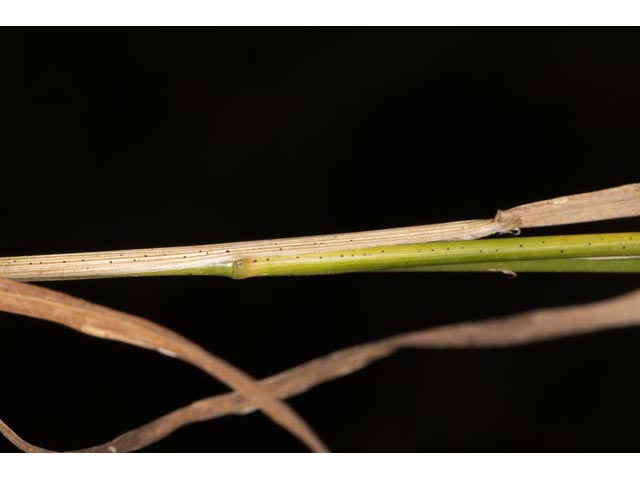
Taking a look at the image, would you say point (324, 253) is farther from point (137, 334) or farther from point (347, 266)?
point (137, 334)

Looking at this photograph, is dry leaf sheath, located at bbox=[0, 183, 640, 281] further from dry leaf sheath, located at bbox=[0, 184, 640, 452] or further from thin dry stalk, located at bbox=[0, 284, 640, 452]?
thin dry stalk, located at bbox=[0, 284, 640, 452]

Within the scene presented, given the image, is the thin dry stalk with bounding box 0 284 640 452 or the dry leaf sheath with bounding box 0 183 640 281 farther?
the dry leaf sheath with bounding box 0 183 640 281

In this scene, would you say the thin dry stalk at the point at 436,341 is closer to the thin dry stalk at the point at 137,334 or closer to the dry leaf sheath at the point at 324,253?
the thin dry stalk at the point at 137,334

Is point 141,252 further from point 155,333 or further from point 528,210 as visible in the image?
point 528,210

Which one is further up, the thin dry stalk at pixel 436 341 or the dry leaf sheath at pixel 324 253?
the dry leaf sheath at pixel 324 253

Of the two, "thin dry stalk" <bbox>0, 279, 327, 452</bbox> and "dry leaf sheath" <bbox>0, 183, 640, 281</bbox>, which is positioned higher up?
"dry leaf sheath" <bbox>0, 183, 640, 281</bbox>

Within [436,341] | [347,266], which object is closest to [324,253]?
[347,266]

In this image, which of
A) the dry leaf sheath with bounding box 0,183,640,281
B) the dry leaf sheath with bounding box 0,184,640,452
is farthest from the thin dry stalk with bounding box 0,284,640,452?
the dry leaf sheath with bounding box 0,183,640,281

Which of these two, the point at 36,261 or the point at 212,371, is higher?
the point at 36,261

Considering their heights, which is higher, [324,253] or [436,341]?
[324,253]

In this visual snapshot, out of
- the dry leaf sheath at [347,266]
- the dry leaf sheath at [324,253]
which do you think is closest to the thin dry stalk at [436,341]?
the dry leaf sheath at [347,266]

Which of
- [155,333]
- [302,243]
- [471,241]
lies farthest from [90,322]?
[471,241]
